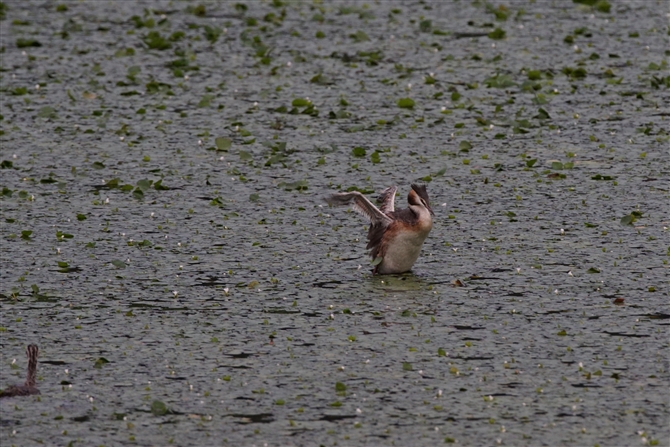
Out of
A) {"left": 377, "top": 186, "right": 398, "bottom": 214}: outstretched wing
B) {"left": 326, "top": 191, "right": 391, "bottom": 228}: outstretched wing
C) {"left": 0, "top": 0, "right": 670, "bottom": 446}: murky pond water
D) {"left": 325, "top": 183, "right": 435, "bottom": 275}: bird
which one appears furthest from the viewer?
{"left": 377, "top": 186, "right": 398, "bottom": 214}: outstretched wing

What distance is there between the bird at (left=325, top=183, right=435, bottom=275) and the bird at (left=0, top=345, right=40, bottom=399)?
3.00m

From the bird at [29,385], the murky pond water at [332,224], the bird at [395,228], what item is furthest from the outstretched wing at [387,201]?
the bird at [29,385]

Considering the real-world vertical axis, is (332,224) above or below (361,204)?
below

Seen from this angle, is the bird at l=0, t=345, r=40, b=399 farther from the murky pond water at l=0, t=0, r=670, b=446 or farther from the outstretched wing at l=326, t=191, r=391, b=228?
the outstretched wing at l=326, t=191, r=391, b=228

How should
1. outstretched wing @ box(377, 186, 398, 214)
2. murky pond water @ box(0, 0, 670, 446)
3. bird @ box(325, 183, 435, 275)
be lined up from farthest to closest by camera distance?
outstretched wing @ box(377, 186, 398, 214) < bird @ box(325, 183, 435, 275) < murky pond water @ box(0, 0, 670, 446)

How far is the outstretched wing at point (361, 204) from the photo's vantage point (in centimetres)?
1016

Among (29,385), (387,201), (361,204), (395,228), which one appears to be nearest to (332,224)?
(387,201)

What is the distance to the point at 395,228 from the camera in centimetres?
1013

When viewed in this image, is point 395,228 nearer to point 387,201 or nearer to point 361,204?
point 361,204

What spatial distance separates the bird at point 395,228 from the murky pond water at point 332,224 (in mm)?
168

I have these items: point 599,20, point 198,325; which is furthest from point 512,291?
point 599,20

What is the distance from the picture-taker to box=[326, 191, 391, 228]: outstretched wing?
1016 cm

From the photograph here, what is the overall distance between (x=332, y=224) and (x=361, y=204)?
133cm

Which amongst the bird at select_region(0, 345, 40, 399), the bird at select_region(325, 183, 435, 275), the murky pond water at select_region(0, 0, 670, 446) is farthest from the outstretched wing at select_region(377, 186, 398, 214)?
the bird at select_region(0, 345, 40, 399)
